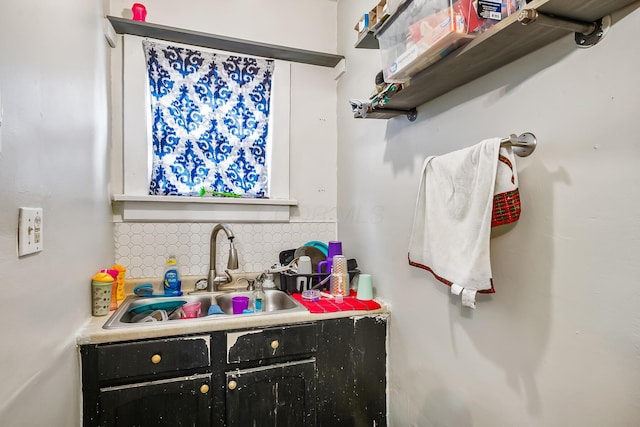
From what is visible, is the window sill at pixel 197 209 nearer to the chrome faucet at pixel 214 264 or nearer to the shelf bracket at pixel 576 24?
the chrome faucet at pixel 214 264

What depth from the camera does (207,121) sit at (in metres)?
1.86

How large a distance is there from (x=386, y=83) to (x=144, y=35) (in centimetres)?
140

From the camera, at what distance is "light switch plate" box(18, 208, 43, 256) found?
0.74 metres

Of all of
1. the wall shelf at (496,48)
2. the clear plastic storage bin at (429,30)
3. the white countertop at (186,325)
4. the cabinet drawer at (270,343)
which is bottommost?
the cabinet drawer at (270,343)

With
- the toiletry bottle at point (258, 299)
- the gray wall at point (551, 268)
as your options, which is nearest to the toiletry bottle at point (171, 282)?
the toiletry bottle at point (258, 299)

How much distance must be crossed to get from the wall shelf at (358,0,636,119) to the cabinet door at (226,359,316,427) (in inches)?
45.4

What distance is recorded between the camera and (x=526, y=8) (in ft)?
2.20

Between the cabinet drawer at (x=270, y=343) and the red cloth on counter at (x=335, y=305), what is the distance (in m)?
0.09

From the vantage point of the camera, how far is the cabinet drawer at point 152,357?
1156mm

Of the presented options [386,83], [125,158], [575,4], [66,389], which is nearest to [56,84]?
[125,158]

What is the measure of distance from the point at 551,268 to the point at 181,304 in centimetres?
157

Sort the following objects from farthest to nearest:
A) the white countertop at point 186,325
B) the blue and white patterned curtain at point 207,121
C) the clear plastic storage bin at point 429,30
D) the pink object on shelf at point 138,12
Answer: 1. the blue and white patterned curtain at point 207,121
2. the pink object on shelf at point 138,12
3. the white countertop at point 186,325
4. the clear plastic storage bin at point 429,30

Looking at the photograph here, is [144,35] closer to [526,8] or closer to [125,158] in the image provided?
[125,158]

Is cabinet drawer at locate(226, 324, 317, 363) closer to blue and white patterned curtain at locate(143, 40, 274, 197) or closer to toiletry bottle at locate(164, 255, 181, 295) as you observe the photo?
toiletry bottle at locate(164, 255, 181, 295)
